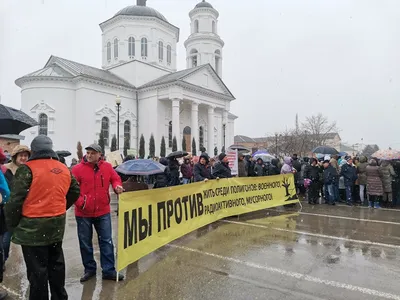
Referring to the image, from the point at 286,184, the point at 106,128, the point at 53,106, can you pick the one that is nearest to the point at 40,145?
the point at 286,184

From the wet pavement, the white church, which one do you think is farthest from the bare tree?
the wet pavement

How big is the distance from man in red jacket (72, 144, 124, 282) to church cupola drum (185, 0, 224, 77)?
139 ft

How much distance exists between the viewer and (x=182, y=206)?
634 centimetres

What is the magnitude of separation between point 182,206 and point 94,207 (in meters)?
2.20

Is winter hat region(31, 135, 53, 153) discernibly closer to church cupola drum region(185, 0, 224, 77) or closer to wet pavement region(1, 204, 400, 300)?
wet pavement region(1, 204, 400, 300)

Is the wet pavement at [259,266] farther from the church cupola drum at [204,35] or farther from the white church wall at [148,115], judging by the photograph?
the church cupola drum at [204,35]

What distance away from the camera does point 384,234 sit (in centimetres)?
709

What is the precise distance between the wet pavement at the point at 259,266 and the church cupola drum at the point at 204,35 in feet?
133

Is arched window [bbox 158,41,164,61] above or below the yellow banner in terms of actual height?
above

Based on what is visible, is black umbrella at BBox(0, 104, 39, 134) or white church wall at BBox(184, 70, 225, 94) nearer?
black umbrella at BBox(0, 104, 39, 134)

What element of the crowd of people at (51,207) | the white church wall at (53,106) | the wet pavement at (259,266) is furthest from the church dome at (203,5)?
the wet pavement at (259,266)

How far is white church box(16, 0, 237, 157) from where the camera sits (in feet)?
105

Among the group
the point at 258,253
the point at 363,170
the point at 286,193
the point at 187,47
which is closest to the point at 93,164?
the point at 258,253

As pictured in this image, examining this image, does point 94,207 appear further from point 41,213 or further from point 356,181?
point 356,181
